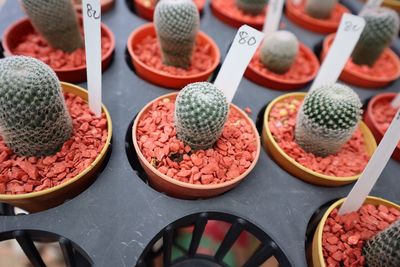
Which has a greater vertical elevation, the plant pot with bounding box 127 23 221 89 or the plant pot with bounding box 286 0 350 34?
the plant pot with bounding box 286 0 350 34

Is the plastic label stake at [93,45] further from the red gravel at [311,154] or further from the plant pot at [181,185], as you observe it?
the red gravel at [311,154]

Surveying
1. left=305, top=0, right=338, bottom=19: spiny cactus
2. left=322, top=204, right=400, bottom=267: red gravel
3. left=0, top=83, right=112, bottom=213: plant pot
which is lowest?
left=0, top=83, right=112, bottom=213: plant pot

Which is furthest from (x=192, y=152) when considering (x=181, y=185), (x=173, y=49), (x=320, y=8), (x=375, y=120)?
(x=320, y=8)

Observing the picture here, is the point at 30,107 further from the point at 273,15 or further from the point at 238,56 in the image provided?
the point at 273,15

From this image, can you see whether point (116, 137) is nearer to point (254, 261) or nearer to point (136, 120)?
point (136, 120)

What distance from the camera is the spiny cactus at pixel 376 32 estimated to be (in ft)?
3.84

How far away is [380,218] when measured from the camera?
801 millimetres

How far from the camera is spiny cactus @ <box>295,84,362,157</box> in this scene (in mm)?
835

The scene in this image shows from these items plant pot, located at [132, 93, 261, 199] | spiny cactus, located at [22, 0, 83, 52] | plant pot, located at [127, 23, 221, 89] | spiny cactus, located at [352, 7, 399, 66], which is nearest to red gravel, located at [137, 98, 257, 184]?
plant pot, located at [132, 93, 261, 199]

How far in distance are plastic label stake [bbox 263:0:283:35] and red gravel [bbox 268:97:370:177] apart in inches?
11.8

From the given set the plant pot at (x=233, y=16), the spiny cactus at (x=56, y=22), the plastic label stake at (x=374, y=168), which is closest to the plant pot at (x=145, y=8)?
the plant pot at (x=233, y=16)

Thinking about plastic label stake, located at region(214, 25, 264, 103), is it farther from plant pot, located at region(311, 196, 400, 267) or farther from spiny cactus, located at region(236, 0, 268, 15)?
spiny cactus, located at region(236, 0, 268, 15)

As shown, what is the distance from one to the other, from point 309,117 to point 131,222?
0.50m

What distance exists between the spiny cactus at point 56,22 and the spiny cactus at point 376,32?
972 millimetres
